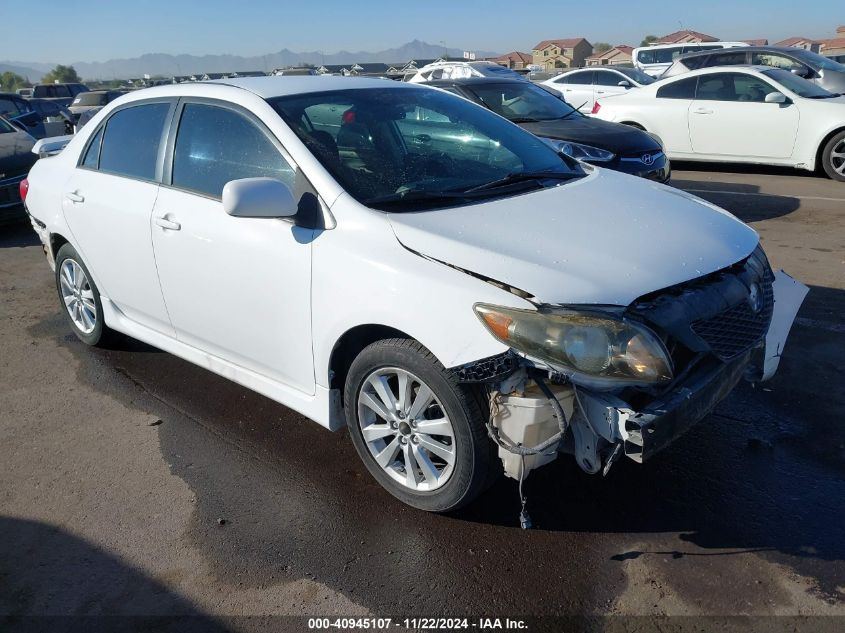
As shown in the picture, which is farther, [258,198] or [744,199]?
[744,199]

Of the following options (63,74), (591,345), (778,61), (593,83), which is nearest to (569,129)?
(591,345)

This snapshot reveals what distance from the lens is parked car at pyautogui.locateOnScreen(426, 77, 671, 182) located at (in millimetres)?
7832

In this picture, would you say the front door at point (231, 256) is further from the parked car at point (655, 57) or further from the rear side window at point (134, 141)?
the parked car at point (655, 57)

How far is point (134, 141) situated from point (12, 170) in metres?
6.04

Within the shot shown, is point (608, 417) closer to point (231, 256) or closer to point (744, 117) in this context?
point (231, 256)

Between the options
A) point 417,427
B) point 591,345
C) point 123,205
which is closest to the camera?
point 591,345

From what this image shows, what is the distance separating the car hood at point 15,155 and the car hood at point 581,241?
805 centimetres

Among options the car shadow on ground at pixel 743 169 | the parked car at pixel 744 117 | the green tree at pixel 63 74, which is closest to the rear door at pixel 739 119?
the parked car at pixel 744 117

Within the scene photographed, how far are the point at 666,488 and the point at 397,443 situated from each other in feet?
4.03

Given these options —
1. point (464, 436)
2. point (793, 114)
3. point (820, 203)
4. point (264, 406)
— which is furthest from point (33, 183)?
point (793, 114)

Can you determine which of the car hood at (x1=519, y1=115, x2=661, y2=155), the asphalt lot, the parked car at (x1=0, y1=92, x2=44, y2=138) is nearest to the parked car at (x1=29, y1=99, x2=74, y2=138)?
the parked car at (x1=0, y1=92, x2=44, y2=138)

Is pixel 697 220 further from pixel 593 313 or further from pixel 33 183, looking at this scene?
pixel 33 183

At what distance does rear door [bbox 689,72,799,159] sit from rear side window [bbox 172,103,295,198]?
8625 mm

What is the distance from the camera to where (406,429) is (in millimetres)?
3057
